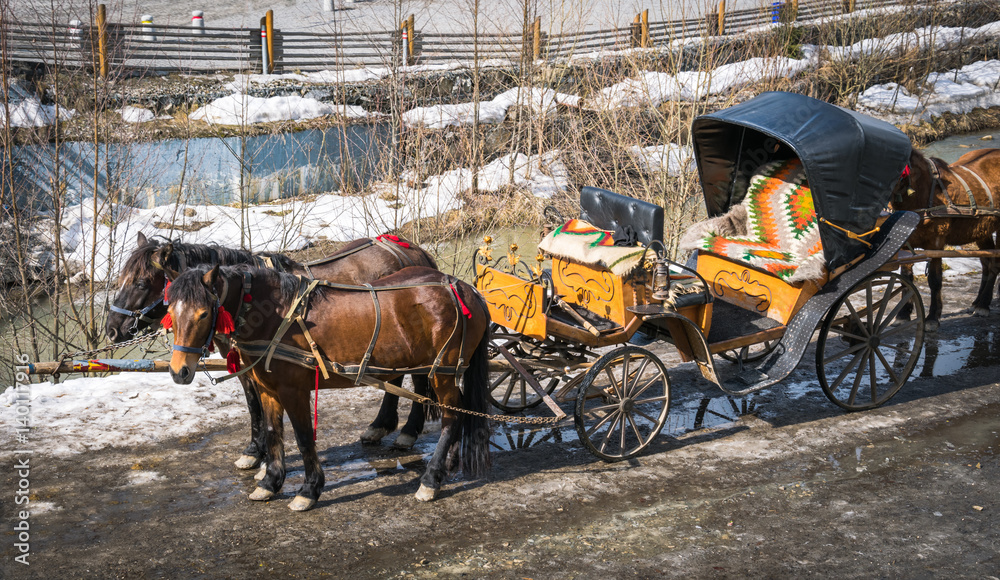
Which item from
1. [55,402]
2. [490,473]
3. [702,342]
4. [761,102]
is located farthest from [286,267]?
[761,102]

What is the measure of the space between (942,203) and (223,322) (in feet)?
25.0

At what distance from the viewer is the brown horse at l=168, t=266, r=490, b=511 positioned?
4.85 metres

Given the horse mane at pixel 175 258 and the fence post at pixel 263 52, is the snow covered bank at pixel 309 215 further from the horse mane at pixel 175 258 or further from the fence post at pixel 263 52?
the horse mane at pixel 175 258

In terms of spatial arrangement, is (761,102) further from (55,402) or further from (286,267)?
(55,402)

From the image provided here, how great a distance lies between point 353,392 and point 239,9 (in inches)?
849

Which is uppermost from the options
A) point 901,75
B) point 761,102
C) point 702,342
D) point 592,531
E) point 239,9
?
point 239,9

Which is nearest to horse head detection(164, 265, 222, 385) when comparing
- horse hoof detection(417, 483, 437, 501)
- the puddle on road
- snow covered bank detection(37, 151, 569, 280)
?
the puddle on road

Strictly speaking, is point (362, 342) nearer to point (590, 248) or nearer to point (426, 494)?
point (426, 494)

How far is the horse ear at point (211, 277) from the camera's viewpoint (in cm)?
445

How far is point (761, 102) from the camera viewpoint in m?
→ 6.78

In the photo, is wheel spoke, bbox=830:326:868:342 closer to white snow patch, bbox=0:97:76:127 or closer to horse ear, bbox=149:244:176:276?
horse ear, bbox=149:244:176:276

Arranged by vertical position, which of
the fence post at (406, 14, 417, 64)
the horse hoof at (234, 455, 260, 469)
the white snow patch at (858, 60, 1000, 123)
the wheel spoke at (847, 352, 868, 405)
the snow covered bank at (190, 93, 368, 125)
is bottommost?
the horse hoof at (234, 455, 260, 469)

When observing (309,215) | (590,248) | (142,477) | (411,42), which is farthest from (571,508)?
(411,42)

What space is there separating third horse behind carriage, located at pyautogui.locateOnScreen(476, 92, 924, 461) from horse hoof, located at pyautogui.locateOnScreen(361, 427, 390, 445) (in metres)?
1.08
